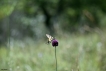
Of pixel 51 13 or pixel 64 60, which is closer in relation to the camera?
pixel 64 60

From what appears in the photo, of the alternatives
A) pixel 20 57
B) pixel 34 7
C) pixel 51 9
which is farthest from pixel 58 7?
pixel 20 57

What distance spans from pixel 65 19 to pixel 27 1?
1.29 meters

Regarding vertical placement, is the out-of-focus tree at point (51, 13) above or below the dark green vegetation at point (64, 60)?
below

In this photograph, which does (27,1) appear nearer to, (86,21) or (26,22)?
(26,22)

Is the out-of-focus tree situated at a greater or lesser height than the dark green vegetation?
lesser

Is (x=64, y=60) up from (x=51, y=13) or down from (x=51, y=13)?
up

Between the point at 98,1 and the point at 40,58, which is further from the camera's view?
the point at 98,1

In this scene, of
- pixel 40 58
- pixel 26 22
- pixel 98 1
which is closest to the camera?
pixel 40 58

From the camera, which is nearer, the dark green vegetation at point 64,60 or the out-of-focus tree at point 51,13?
the dark green vegetation at point 64,60

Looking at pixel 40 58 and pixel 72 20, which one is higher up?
pixel 40 58

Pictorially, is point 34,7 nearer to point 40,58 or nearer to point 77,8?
point 77,8

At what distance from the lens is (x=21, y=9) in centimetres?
979

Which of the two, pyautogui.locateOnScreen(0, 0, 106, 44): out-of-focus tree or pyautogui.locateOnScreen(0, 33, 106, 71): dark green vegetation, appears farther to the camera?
pyautogui.locateOnScreen(0, 0, 106, 44): out-of-focus tree

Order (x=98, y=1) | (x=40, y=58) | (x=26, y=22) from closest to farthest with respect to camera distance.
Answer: (x=40, y=58)
(x=26, y=22)
(x=98, y=1)
